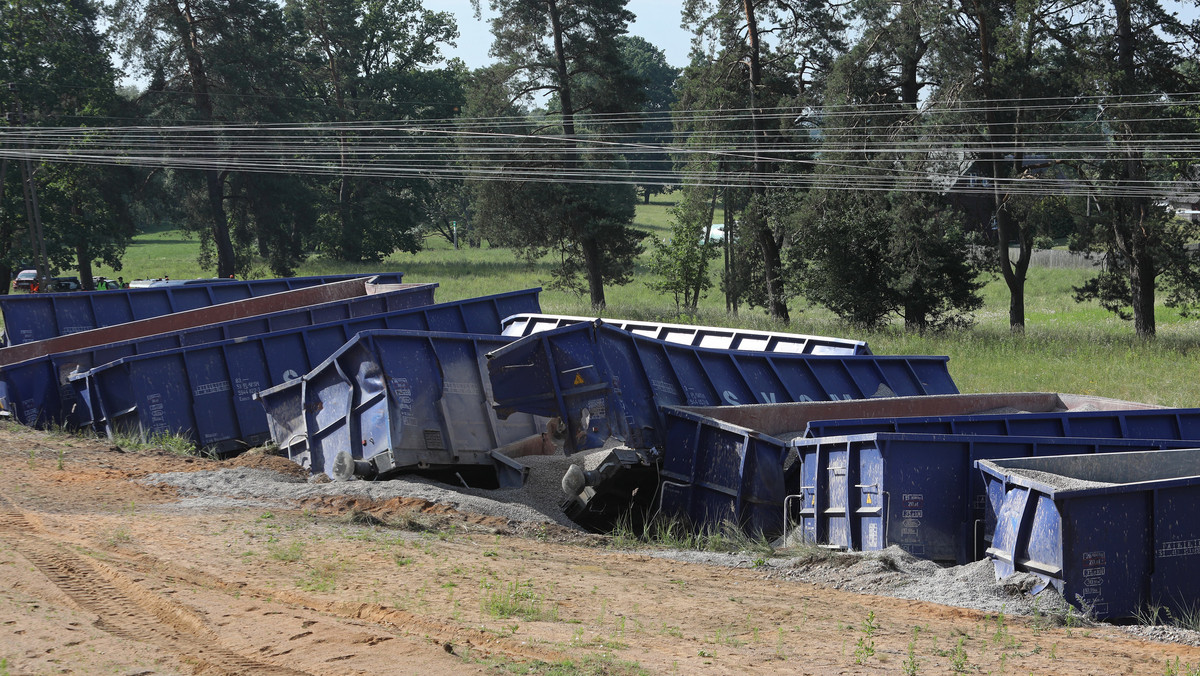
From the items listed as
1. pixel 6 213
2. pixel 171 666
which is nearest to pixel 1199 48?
pixel 171 666

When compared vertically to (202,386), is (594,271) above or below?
below

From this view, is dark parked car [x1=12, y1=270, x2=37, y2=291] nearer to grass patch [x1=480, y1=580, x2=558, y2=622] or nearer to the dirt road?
the dirt road

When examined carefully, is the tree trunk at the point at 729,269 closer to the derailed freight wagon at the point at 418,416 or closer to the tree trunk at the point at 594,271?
the tree trunk at the point at 594,271

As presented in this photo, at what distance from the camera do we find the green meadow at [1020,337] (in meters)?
22.0

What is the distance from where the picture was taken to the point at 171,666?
5348 mm

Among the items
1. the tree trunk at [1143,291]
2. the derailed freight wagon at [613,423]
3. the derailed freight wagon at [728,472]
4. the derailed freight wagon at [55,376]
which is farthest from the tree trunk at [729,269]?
the derailed freight wagon at [728,472]

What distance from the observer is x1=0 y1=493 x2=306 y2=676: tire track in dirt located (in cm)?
544

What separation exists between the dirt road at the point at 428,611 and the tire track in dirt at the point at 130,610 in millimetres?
17

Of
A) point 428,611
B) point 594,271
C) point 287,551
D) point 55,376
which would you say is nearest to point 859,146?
point 594,271

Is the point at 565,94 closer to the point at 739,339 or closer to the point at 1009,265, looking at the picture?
the point at 1009,265

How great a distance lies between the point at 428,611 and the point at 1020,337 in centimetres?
2653

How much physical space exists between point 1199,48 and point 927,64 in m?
7.81

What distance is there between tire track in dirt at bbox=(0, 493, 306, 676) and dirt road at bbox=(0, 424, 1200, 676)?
0.06ft

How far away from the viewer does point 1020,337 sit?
29.2 metres
